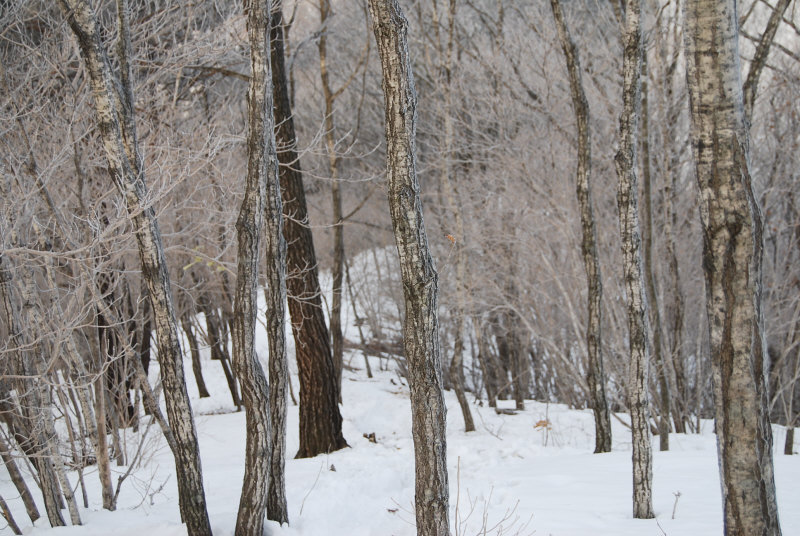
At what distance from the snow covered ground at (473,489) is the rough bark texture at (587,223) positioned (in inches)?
23.7

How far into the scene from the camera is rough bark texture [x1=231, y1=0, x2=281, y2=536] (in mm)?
4711

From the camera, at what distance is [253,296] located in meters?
4.84

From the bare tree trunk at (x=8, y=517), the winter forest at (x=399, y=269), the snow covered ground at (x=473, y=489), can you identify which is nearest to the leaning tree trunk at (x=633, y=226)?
the winter forest at (x=399, y=269)

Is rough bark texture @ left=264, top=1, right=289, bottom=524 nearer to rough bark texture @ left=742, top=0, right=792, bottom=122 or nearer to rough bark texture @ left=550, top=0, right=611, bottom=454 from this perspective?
rough bark texture @ left=550, top=0, right=611, bottom=454

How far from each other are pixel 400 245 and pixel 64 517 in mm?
3850

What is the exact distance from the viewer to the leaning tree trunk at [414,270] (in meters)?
3.75

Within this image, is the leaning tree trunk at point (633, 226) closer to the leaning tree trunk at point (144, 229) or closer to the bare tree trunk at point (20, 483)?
the leaning tree trunk at point (144, 229)

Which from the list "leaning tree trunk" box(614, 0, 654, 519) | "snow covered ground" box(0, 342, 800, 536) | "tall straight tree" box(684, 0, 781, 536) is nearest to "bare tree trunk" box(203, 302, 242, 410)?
"snow covered ground" box(0, 342, 800, 536)

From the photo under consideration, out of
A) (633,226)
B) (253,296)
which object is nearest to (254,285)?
(253,296)

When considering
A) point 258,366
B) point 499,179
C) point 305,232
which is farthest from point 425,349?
point 499,179

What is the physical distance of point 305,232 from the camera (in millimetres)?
8953

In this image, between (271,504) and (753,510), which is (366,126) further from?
(753,510)

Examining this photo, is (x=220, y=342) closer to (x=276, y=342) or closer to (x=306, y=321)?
(x=306, y=321)

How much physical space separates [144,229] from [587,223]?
14.3 ft
